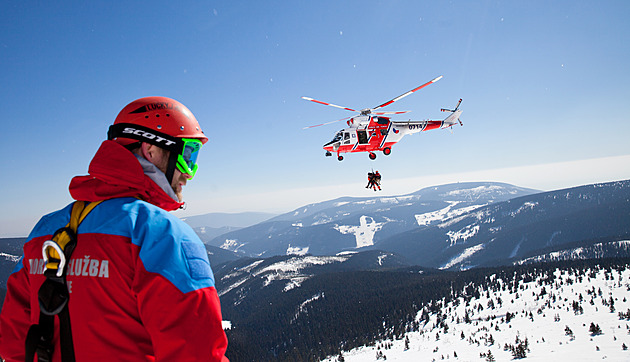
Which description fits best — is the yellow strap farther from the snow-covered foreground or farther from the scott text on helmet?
the snow-covered foreground

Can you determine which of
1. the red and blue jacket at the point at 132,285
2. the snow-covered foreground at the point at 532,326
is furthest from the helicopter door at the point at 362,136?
the snow-covered foreground at the point at 532,326

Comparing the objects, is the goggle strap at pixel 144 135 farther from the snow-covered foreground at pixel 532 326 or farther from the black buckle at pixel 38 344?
the snow-covered foreground at pixel 532 326

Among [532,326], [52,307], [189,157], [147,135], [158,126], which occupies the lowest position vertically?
[532,326]

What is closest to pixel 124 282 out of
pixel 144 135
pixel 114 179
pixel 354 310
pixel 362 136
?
pixel 114 179

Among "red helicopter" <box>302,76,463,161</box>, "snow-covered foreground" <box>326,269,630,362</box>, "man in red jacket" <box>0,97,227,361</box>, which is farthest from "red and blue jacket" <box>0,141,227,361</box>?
"snow-covered foreground" <box>326,269,630,362</box>

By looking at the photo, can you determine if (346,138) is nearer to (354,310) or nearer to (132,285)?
(132,285)

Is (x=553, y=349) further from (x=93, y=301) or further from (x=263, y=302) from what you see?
(x=263, y=302)
